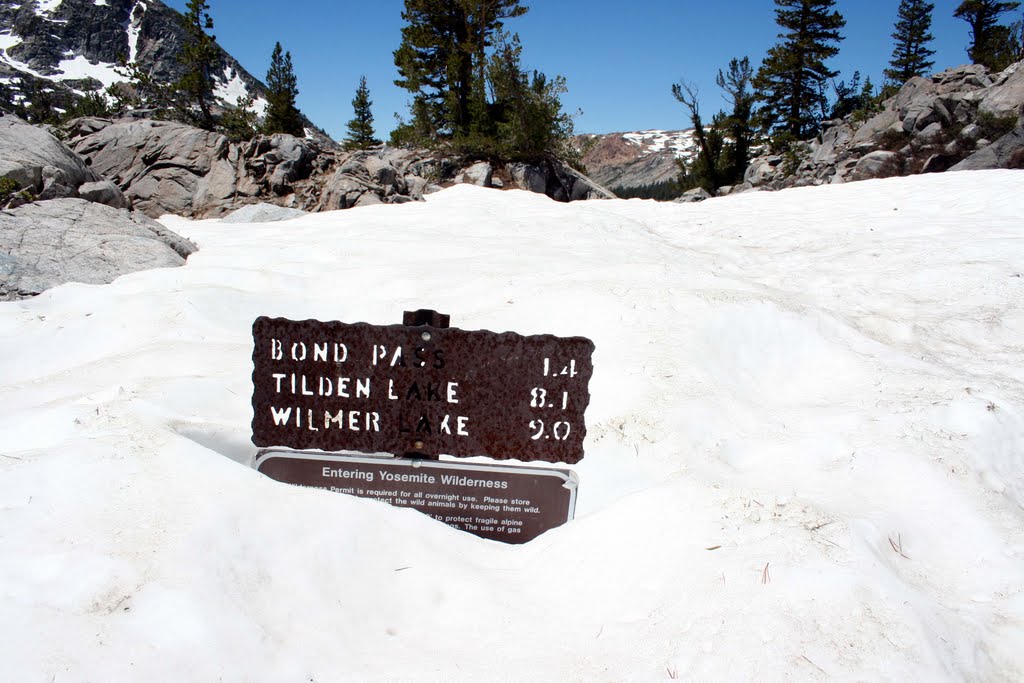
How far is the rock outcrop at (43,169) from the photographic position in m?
6.82

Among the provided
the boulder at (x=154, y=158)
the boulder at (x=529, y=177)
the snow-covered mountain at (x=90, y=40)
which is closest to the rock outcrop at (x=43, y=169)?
the boulder at (x=154, y=158)

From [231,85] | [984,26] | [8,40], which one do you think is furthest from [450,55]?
[8,40]

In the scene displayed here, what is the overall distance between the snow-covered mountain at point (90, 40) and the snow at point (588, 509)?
139m

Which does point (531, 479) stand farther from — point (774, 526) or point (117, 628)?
point (117, 628)

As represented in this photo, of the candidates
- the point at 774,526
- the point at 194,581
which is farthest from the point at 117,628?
the point at 774,526

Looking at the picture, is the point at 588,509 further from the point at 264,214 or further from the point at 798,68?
the point at 798,68

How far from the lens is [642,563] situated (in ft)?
6.71

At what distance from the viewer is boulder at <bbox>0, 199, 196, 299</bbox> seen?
466cm

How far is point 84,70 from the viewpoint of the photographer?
131500 millimetres

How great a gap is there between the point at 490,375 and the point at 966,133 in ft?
68.6

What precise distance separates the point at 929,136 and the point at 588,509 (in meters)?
21.3

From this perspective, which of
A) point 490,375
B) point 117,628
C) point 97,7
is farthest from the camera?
point 97,7

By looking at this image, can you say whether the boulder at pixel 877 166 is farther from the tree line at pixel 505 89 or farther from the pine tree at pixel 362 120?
the pine tree at pixel 362 120

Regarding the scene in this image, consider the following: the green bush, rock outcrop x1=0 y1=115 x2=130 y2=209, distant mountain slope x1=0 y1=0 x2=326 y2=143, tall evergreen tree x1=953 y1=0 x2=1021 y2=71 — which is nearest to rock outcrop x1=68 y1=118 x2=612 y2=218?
rock outcrop x1=0 y1=115 x2=130 y2=209
